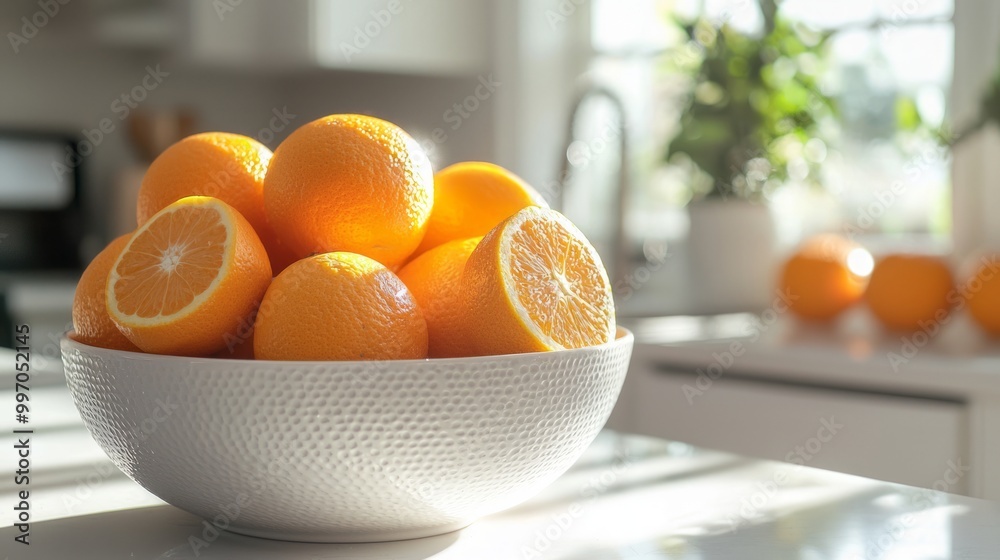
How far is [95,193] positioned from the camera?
353 cm

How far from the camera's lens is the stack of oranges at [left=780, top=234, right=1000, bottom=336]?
1.65 meters

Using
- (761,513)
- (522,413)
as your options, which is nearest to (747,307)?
(761,513)

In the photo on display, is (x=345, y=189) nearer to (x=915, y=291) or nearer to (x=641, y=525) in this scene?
(x=641, y=525)

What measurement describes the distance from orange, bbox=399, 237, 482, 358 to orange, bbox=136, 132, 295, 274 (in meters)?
0.10

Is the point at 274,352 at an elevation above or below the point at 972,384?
below

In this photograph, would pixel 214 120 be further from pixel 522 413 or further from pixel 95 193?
pixel 522 413

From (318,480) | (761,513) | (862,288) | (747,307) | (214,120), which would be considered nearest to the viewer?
(318,480)

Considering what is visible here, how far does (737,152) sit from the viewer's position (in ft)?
6.87

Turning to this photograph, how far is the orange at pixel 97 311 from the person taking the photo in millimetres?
624

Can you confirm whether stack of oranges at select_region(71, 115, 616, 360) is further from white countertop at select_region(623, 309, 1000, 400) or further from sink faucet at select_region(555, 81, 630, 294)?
sink faucet at select_region(555, 81, 630, 294)

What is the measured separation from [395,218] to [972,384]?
39.2 inches

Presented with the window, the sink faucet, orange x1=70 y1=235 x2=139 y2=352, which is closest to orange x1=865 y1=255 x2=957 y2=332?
the window

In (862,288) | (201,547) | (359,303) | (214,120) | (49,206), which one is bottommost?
(201,547)

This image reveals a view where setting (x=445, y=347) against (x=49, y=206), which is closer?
(x=445, y=347)
